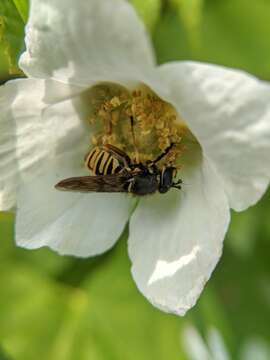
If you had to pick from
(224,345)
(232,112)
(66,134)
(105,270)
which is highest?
(232,112)

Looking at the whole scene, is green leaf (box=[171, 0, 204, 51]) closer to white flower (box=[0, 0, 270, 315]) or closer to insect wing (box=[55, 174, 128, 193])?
white flower (box=[0, 0, 270, 315])

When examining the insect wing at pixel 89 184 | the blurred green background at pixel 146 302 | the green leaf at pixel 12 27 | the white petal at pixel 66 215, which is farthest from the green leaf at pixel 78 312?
the green leaf at pixel 12 27

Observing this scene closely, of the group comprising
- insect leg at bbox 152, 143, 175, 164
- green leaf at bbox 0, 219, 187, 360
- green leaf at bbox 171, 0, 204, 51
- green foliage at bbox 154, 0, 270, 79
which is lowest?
green leaf at bbox 0, 219, 187, 360

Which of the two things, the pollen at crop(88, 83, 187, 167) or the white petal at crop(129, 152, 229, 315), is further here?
the pollen at crop(88, 83, 187, 167)

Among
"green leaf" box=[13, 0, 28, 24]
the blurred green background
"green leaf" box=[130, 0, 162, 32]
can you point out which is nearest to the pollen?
"green leaf" box=[130, 0, 162, 32]

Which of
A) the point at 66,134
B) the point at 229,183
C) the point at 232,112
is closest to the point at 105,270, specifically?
the point at 66,134

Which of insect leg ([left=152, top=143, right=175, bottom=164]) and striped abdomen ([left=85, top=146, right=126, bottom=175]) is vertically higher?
striped abdomen ([left=85, top=146, right=126, bottom=175])

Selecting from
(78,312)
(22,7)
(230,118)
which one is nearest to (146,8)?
(22,7)

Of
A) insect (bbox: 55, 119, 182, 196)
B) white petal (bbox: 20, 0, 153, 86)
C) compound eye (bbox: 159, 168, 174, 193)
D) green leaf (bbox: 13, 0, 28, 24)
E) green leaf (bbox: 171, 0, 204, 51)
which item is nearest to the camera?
white petal (bbox: 20, 0, 153, 86)

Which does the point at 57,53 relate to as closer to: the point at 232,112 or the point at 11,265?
the point at 232,112
